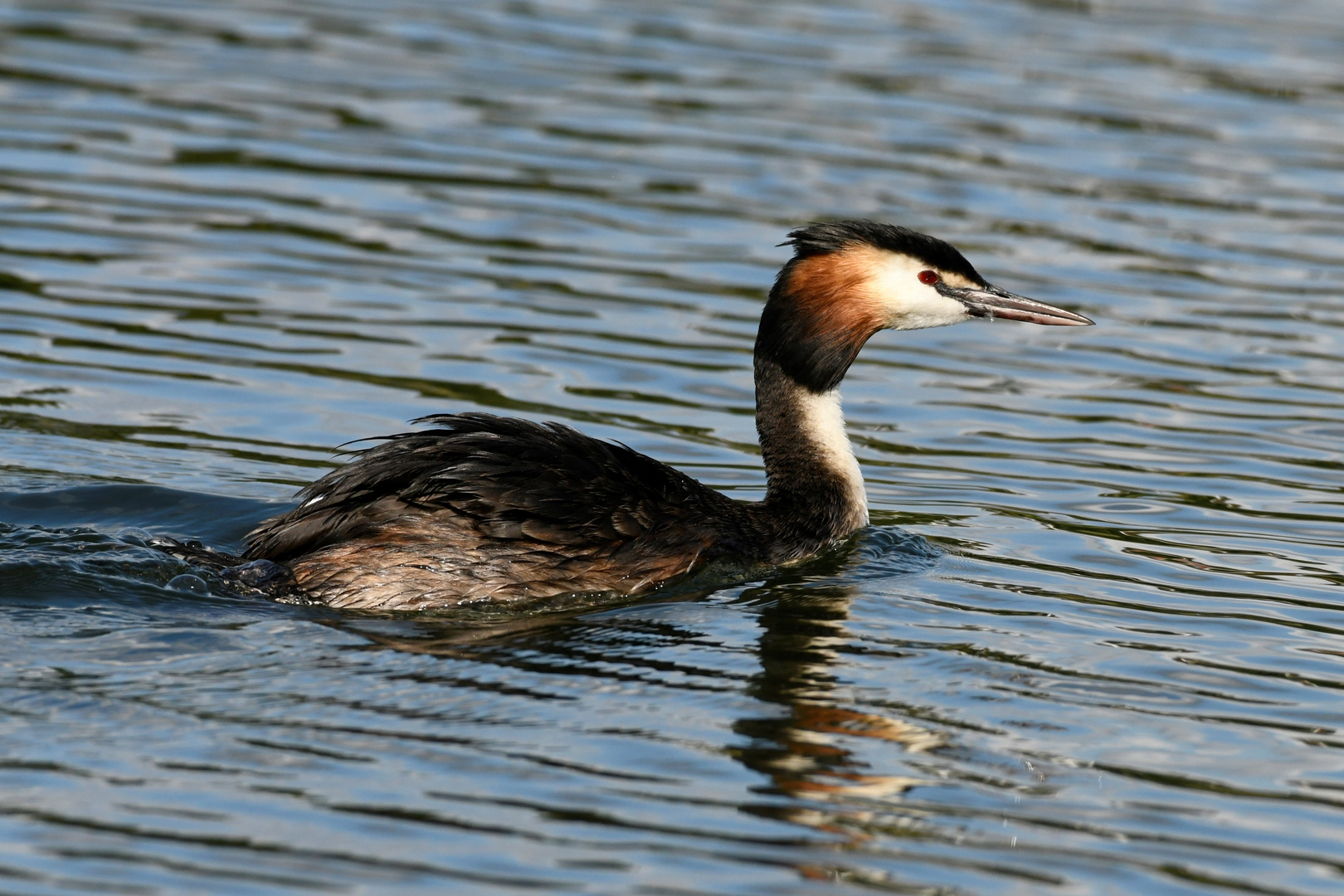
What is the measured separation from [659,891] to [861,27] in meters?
13.9

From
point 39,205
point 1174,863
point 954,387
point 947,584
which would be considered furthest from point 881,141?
point 1174,863

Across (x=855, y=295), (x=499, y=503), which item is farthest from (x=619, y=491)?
(x=855, y=295)

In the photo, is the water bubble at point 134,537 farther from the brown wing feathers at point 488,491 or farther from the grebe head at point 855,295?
the grebe head at point 855,295

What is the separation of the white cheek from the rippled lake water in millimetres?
889

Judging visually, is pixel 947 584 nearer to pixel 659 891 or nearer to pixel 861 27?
pixel 659 891

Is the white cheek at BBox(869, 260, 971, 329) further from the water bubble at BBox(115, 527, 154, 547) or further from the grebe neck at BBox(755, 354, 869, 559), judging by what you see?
the water bubble at BBox(115, 527, 154, 547)

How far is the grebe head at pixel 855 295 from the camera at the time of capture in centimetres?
812

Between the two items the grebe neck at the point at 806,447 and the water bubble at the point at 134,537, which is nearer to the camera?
the water bubble at the point at 134,537

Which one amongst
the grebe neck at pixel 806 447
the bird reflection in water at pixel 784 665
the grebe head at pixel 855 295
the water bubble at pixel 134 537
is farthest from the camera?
the grebe neck at pixel 806 447

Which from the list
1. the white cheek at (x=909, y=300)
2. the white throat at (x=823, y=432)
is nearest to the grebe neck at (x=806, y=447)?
the white throat at (x=823, y=432)

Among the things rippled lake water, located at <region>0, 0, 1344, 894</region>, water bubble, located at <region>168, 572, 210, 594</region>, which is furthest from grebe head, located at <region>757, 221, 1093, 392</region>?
water bubble, located at <region>168, 572, 210, 594</region>

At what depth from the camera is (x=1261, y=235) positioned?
1290 cm

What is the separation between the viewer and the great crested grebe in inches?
278

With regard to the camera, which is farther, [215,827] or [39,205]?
[39,205]
